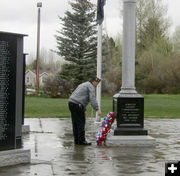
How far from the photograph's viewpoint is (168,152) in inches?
374

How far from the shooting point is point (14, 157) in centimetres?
747

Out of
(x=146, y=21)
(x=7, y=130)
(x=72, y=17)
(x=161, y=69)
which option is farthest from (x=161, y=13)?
(x=7, y=130)

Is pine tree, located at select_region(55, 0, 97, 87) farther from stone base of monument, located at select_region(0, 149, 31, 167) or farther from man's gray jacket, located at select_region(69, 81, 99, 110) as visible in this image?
stone base of monument, located at select_region(0, 149, 31, 167)

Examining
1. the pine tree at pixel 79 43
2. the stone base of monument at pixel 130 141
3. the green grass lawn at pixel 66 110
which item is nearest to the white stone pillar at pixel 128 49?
the stone base of monument at pixel 130 141

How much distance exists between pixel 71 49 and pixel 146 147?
36812mm

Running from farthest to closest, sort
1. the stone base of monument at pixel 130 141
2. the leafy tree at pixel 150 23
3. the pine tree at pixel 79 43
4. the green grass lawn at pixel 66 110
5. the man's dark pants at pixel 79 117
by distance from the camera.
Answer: the leafy tree at pixel 150 23 < the pine tree at pixel 79 43 < the green grass lawn at pixel 66 110 < the stone base of monument at pixel 130 141 < the man's dark pants at pixel 79 117

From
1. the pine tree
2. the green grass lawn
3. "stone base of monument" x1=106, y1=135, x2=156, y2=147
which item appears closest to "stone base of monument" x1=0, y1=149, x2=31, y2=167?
"stone base of monument" x1=106, y1=135, x2=156, y2=147

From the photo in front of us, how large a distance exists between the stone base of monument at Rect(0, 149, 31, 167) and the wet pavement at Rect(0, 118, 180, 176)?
0.15 m

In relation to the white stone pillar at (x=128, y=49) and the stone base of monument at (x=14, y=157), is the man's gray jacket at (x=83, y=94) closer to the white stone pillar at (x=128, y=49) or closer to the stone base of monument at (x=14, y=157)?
the white stone pillar at (x=128, y=49)

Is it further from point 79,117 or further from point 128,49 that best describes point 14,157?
point 128,49

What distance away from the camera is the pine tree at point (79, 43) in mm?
45875

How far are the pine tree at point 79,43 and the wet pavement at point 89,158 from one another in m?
33.2

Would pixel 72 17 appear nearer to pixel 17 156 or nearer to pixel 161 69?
pixel 161 69

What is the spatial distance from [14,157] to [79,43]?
129ft
